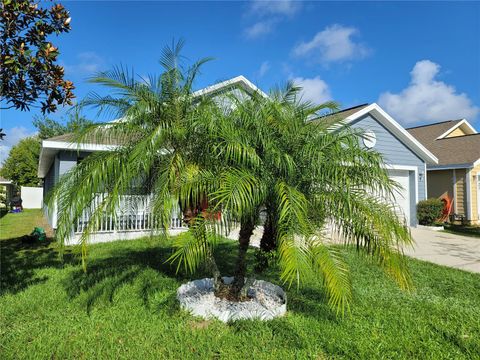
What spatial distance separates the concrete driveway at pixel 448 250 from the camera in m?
7.70

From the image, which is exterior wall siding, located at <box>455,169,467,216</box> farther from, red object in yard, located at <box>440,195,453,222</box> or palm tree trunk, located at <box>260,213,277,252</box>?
palm tree trunk, located at <box>260,213,277,252</box>

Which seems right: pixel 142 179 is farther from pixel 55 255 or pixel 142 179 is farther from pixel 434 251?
pixel 434 251

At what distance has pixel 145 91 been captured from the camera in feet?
14.0

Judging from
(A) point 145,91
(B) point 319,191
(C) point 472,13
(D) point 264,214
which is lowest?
(D) point 264,214

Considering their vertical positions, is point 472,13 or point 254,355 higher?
point 472,13

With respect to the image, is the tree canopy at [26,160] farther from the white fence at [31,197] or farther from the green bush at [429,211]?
the green bush at [429,211]

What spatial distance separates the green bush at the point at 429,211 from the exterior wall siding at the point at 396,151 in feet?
0.70

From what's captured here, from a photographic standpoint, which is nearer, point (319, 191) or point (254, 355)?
point (254, 355)

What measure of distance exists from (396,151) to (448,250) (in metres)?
5.66

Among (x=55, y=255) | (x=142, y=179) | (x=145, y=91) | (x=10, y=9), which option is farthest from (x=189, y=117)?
(x=55, y=255)

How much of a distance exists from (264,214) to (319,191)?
0.81 m

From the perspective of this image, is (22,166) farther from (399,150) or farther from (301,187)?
(301,187)

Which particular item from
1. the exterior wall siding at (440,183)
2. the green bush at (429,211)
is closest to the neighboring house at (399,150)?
the green bush at (429,211)

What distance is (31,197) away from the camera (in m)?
29.1
